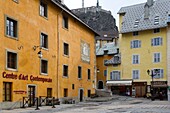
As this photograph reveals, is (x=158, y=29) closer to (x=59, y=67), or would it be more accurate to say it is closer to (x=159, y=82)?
(x=159, y=82)

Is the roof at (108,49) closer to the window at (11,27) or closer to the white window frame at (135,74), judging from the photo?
the white window frame at (135,74)

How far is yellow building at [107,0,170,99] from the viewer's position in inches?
2162

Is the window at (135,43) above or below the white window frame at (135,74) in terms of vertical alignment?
above

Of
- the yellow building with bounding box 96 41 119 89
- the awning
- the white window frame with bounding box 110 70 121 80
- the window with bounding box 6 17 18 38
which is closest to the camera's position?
the window with bounding box 6 17 18 38

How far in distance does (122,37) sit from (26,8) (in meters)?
33.5

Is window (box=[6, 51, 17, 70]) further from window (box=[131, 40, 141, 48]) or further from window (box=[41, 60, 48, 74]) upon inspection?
window (box=[131, 40, 141, 48])

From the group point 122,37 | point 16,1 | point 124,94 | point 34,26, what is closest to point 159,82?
point 124,94

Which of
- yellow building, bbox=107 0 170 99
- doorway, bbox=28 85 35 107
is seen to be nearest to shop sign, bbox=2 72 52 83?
doorway, bbox=28 85 35 107

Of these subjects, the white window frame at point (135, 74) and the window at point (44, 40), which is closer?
the window at point (44, 40)

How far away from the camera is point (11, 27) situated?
1069 inches

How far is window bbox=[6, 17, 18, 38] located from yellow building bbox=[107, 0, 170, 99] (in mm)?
31092

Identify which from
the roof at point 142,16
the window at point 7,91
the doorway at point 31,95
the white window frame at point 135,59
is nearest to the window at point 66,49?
the doorway at point 31,95

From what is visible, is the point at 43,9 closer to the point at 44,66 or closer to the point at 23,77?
the point at 44,66

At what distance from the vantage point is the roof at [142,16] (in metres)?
56.3
